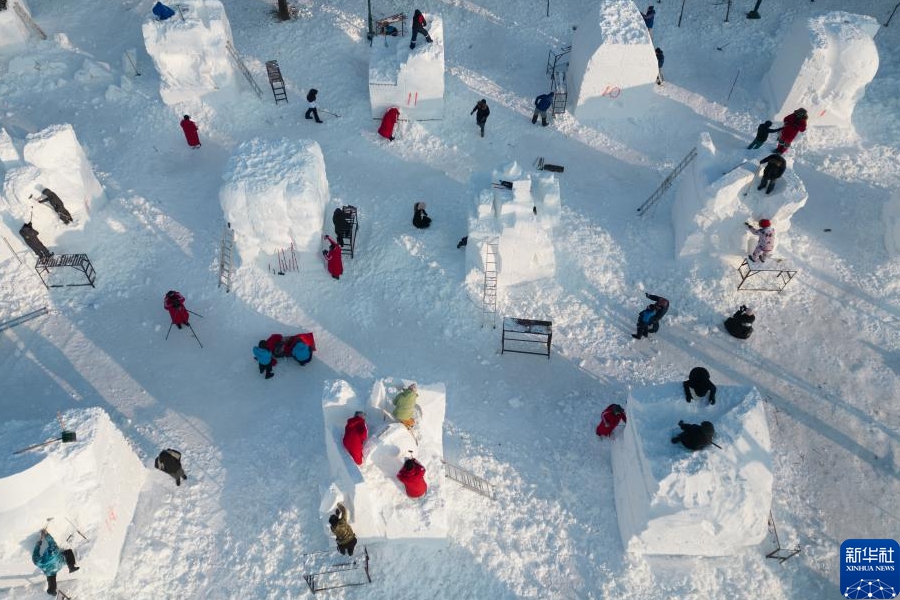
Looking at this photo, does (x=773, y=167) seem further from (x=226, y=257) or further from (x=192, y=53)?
(x=192, y=53)

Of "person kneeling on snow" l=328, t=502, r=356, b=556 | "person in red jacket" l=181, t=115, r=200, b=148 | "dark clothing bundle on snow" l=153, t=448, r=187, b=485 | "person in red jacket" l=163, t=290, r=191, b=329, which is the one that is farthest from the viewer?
"person in red jacket" l=181, t=115, r=200, b=148

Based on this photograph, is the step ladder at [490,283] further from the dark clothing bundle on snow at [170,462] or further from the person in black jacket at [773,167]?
the dark clothing bundle on snow at [170,462]

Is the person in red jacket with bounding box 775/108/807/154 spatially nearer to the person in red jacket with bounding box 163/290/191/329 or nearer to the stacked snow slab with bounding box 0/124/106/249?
the person in red jacket with bounding box 163/290/191/329

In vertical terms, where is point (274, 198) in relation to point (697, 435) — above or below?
above

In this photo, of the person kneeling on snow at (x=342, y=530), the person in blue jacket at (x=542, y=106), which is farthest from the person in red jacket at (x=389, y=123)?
the person kneeling on snow at (x=342, y=530)

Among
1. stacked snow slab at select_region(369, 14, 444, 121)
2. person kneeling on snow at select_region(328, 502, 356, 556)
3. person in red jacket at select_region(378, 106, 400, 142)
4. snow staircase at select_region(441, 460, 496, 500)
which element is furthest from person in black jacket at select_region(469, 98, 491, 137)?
person kneeling on snow at select_region(328, 502, 356, 556)

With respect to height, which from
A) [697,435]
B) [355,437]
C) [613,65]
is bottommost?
[355,437]

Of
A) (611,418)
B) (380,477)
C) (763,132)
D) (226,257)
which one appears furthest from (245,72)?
(611,418)

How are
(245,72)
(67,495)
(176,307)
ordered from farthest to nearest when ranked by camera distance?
1. (245,72)
2. (176,307)
3. (67,495)
